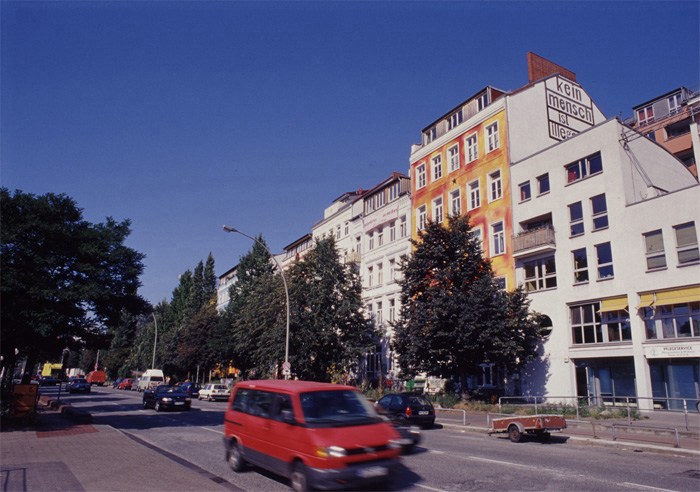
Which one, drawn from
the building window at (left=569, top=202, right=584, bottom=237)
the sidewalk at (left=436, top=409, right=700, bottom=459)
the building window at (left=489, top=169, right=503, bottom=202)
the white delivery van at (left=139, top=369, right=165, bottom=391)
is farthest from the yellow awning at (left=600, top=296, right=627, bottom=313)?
the white delivery van at (left=139, top=369, right=165, bottom=391)

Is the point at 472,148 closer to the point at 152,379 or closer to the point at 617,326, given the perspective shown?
the point at 617,326

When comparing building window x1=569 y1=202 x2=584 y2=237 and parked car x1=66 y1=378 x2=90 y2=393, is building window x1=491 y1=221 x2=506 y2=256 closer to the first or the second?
building window x1=569 y1=202 x2=584 y2=237

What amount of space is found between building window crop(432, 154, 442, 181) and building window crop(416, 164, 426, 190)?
1.36 metres

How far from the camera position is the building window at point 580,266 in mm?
26375

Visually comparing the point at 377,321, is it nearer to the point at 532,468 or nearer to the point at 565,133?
the point at 565,133

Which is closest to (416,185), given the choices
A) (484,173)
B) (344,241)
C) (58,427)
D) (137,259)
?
(484,173)

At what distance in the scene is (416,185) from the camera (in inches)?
1585

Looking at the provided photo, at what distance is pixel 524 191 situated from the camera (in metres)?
30.8

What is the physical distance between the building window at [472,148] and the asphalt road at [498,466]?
74.4 feet

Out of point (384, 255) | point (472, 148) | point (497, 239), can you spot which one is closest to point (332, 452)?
point (497, 239)

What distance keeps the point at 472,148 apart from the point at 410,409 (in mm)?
22105

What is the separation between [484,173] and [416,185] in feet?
25.7

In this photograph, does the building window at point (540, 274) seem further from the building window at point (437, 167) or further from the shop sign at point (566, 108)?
the building window at point (437, 167)

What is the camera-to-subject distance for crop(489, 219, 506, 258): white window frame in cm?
3119
